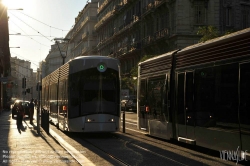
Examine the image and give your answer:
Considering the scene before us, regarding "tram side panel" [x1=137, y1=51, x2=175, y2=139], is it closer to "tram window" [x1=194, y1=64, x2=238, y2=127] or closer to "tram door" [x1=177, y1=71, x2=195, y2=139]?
"tram door" [x1=177, y1=71, x2=195, y2=139]

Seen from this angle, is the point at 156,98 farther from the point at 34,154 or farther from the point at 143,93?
the point at 34,154

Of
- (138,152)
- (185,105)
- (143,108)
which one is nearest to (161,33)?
(143,108)

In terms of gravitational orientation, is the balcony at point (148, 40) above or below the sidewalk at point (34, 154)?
above

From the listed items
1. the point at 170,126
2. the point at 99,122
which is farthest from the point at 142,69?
the point at 170,126

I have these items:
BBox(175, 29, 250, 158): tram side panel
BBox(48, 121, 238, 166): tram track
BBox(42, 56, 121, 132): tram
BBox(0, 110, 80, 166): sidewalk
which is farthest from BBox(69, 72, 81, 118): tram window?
BBox(175, 29, 250, 158): tram side panel

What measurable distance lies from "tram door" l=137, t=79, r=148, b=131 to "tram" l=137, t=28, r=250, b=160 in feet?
1.35

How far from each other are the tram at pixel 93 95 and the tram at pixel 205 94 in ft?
4.85

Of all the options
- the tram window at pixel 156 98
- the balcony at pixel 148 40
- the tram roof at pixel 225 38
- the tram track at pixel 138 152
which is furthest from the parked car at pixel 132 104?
the tram roof at pixel 225 38

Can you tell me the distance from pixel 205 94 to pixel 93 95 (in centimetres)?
667

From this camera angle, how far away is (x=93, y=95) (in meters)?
18.3

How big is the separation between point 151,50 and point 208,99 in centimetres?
3794

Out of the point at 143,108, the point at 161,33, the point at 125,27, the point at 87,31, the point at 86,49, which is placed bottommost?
the point at 143,108

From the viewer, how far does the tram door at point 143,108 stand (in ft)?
59.3

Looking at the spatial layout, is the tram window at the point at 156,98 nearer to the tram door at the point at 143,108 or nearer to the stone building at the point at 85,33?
the tram door at the point at 143,108
